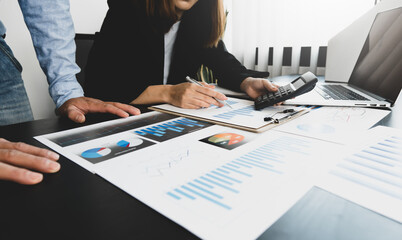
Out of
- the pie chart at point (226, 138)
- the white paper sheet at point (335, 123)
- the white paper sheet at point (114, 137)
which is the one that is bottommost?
the white paper sheet at point (114, 137)

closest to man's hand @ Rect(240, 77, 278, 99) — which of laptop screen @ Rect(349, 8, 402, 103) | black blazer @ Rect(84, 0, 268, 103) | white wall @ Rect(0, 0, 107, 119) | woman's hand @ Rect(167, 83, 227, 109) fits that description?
black blazer @ Rect(84, 0, 268, 103)

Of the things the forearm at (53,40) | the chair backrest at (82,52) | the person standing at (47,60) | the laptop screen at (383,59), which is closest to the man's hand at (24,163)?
the person standing at (47,60)

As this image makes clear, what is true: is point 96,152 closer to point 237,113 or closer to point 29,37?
point 237,113

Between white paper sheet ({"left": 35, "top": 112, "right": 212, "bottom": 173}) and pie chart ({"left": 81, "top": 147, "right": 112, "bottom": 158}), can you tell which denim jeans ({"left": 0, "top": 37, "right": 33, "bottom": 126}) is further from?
pie chart ({"left": 81, "top": 147, "right": 112, "bottom": 158})

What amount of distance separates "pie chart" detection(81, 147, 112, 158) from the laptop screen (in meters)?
0.68

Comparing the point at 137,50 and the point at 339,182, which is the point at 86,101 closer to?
the point at 137,50

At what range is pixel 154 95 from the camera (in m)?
0.75

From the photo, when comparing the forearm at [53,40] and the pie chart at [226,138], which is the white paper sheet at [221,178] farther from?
the forearm at [53,40]

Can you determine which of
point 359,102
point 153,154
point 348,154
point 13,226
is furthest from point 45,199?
point 359,102

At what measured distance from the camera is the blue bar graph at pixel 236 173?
0.25m

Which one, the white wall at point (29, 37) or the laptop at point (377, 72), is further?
the white wall at point (29, 37)

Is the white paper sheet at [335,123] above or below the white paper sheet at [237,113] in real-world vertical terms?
above

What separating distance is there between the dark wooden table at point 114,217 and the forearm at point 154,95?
0.47 m

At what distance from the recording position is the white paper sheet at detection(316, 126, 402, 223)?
0.79ft
